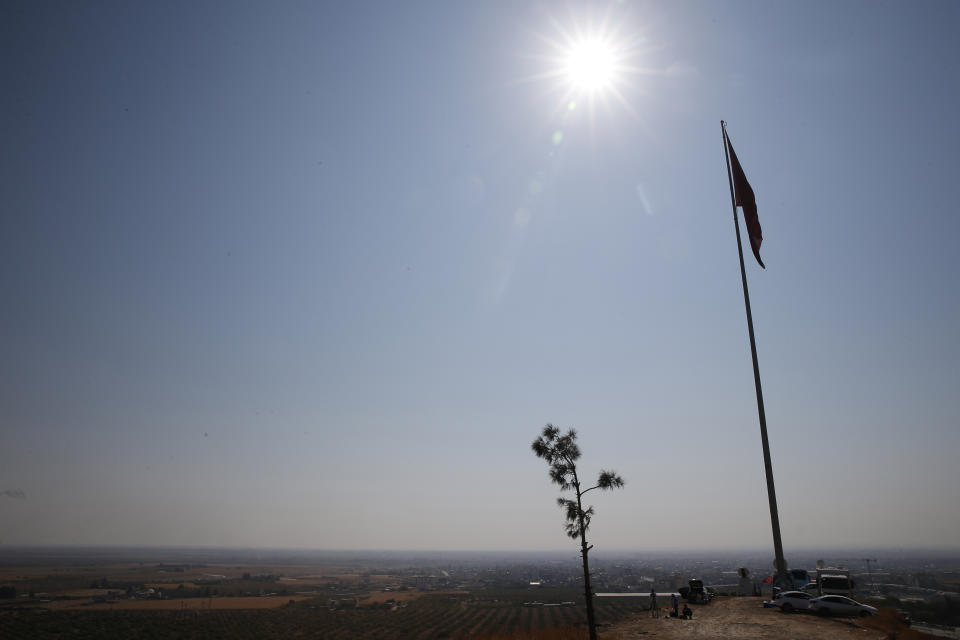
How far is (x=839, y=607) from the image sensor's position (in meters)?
21.1

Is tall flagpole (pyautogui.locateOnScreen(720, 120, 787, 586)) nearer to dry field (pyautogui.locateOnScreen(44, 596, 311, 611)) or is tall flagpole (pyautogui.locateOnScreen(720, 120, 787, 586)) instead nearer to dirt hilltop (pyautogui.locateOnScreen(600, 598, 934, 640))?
dirt hilltop (pyautogui.locateOnScreen(600, 598, 934, 640))

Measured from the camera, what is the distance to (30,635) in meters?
60.2

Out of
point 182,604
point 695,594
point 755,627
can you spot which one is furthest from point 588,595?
point 182,604

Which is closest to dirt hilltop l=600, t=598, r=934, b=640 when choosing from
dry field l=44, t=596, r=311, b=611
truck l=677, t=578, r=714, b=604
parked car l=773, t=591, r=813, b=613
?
parked car l=773, t=591, r=813, b=613

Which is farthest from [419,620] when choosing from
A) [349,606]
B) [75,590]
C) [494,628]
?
[75,590]

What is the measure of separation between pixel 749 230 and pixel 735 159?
11.9 feet

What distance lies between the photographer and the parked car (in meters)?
22.1

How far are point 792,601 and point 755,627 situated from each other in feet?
14.0

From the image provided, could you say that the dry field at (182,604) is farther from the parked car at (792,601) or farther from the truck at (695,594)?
the parked car at (792,601)

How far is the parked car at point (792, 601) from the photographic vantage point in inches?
870

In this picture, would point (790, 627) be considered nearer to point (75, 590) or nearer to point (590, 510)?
point (590, 510)

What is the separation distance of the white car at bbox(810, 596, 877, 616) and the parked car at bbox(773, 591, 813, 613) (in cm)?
32

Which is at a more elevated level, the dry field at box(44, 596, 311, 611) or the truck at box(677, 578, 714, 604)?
the truck at box(677, 578, 714, 604)

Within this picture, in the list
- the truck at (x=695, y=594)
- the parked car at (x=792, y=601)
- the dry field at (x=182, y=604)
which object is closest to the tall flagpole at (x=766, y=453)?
the parked car at (x=792, y=601)
